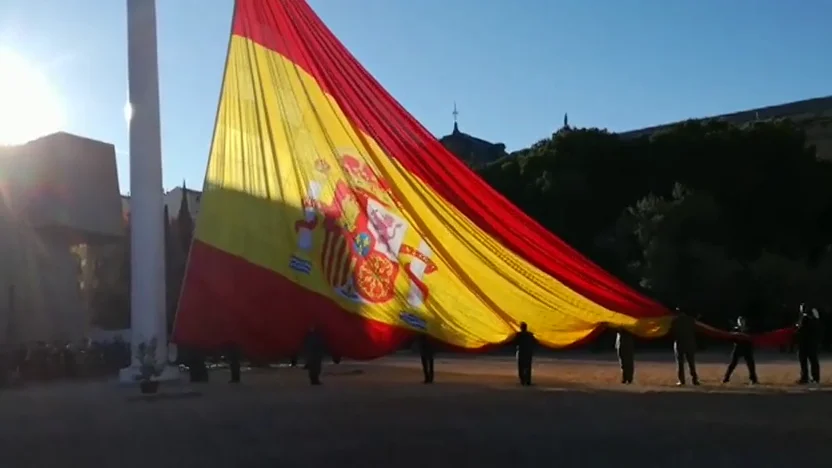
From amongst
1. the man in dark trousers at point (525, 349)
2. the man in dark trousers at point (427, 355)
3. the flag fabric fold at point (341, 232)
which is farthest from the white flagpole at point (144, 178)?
the man in dark trousers at point (525, 349)

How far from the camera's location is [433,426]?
1245cm

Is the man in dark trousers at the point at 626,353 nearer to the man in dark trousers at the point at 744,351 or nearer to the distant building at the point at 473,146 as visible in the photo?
the man in dark trousers at the point at 744,351

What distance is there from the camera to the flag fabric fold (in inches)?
698

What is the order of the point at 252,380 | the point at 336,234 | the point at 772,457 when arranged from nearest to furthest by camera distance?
the point at 772,457 → the point at 336,234 → the point at 252,380

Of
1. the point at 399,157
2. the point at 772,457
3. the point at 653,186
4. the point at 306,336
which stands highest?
the point at 653,186

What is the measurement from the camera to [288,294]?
1870cm

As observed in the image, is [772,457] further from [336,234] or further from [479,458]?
[336,234]

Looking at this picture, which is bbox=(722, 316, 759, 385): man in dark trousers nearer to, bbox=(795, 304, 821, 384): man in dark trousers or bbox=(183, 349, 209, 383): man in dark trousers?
bbox=(795, 304, 821, 384): man in dark trousers

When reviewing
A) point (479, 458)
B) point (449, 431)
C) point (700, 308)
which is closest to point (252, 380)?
point (449, 431)

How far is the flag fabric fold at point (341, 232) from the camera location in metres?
17.7

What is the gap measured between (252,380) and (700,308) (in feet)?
60.0

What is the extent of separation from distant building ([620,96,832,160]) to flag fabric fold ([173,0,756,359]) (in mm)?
34738

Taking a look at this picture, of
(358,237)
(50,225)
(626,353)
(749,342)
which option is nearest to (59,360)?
(50,225)

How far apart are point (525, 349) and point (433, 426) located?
6174mm
